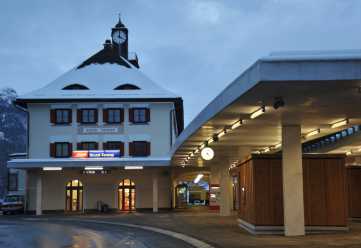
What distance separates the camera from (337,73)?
11688 mm

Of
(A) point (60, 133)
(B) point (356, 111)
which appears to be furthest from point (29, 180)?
(B) point (356, 111)

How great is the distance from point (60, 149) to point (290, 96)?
33.5 metres

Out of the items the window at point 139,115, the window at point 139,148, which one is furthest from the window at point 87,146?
the window at point 139,115

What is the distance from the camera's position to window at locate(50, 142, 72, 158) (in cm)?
4491

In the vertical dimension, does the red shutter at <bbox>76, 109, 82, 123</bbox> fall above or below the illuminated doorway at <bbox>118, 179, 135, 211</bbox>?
above

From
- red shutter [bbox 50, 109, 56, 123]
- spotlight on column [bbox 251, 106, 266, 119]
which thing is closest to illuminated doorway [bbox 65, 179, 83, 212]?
red shutter [bbox 50, 109, 56, 123]

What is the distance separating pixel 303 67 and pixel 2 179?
288ft

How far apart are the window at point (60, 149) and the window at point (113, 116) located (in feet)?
11.1

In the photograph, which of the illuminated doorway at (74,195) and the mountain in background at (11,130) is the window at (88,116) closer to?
the illuminated doorway at (74,195)

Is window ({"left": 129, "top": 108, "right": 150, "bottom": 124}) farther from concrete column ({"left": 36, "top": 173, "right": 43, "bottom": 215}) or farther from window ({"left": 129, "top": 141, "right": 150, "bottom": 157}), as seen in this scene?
concrete column ({"left": 36, "top": 173, "right": 43, "bottom": 215})

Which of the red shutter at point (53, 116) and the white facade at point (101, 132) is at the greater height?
the red shutter at point (53, 116)

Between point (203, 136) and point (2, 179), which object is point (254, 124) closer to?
point (203, 136)

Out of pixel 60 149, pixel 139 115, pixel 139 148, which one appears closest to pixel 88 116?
pixel 60 149

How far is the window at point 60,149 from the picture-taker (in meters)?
44.9
